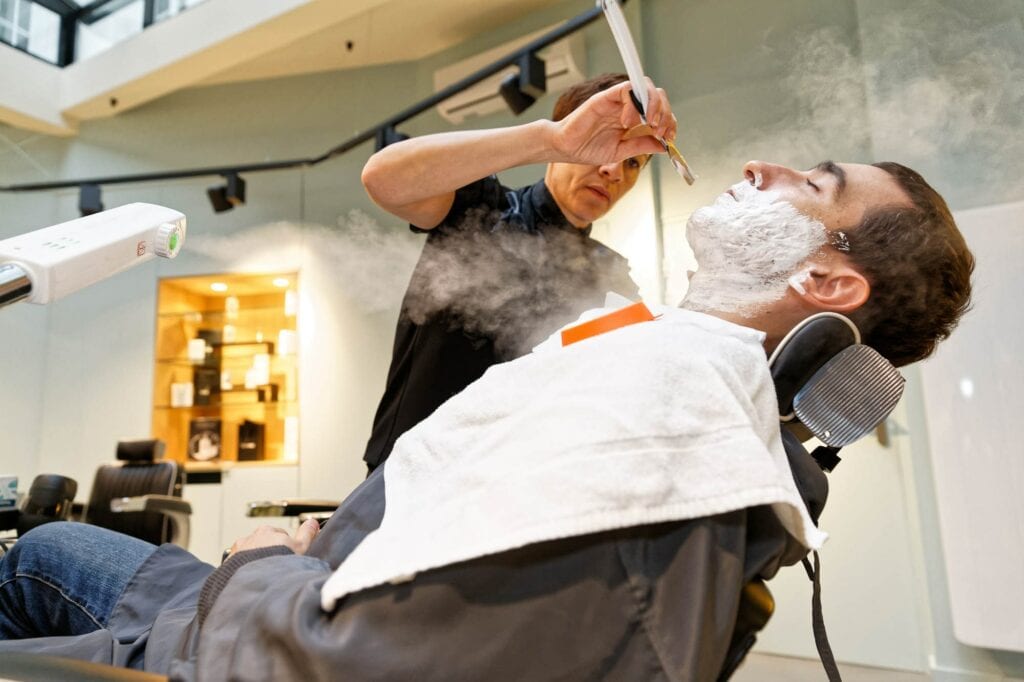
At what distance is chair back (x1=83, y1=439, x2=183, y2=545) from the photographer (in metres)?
3.88

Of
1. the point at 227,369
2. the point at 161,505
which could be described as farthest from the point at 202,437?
the point at 161,505

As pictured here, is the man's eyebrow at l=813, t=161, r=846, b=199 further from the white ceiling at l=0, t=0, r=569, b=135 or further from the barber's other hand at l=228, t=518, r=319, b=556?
the white ceiling at l=0, t=0, r=569, b=135

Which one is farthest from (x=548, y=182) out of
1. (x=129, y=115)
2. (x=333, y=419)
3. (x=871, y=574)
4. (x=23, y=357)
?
(x=129, y=115)

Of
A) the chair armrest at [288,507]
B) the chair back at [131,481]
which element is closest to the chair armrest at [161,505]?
the chair back at [131,481]

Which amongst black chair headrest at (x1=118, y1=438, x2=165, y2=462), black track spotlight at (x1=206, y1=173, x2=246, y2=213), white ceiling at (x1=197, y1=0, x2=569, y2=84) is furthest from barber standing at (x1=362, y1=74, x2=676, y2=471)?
black chair headrest at (x1=118, y1=438, x2=165, y2=462)

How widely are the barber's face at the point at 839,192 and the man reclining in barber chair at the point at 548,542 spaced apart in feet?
1.03

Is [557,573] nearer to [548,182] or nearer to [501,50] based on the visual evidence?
[548,182]

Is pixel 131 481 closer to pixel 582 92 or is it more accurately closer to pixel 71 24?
pixel 71 24

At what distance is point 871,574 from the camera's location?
6.45ft

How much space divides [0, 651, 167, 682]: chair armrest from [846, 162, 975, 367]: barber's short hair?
98 cm

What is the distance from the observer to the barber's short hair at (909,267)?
1047mm

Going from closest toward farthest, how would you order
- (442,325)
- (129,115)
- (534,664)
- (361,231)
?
(534,664) < (442,325) < (361,231) < (129,115)

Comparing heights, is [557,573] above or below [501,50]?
below

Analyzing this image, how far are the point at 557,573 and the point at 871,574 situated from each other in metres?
1.68
